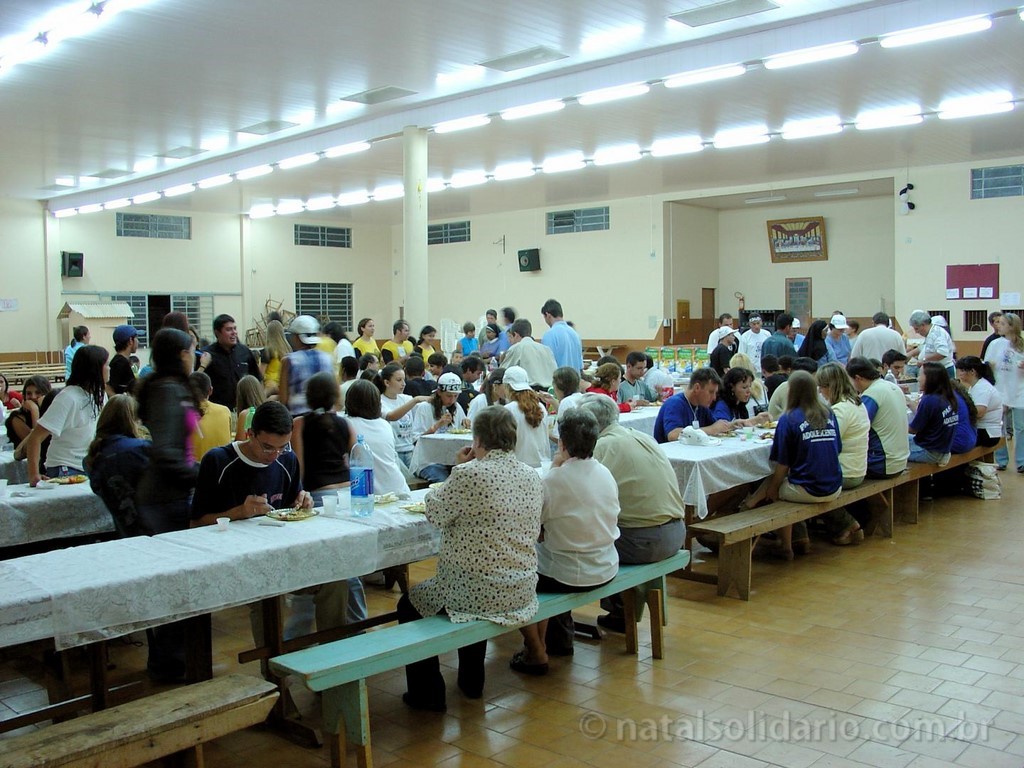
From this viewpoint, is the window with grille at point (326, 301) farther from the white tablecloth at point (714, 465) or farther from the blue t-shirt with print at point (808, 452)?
the blue t-shirt with print at point (808, 452)

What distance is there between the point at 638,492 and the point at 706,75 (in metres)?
5.84

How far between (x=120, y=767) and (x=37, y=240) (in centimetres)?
1842

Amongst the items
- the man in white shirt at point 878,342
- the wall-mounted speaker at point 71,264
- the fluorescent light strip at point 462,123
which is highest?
the fluorescent light strip at point 462,123

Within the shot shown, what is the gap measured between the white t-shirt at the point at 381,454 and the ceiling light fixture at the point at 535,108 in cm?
594

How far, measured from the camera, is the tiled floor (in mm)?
3514

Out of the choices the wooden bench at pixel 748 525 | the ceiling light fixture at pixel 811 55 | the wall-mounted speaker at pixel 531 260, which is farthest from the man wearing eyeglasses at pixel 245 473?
the wall-mounted speaker at pixel 531 260

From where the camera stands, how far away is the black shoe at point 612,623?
15.9ft

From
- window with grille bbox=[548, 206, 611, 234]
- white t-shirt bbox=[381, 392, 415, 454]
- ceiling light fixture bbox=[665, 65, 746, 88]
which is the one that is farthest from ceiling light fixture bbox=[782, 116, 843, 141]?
white t-shirt bbox=[381, 392, 415, 454]

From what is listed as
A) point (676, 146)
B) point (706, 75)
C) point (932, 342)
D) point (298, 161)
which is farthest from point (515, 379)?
point (298, 161)

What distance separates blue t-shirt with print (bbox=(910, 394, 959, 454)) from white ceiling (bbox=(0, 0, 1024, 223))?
3.08m

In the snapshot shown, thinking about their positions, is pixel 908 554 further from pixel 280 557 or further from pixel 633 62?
pixel 633 62

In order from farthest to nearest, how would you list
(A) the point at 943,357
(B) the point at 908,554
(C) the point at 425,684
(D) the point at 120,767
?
(A) the point at 943,357
(B) the point at 908,554
(C) the point at 425,684
(D) the point at 120,767

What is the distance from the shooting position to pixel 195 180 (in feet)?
50.9

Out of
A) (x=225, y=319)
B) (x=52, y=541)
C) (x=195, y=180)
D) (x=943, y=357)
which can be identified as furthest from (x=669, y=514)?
(x=195, y=180)
